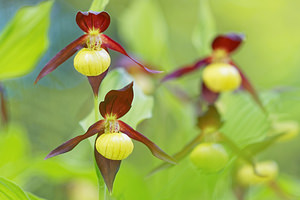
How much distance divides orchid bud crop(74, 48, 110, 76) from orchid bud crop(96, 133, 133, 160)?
0.08m

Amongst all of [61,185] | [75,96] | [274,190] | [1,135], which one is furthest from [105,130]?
[75,96]

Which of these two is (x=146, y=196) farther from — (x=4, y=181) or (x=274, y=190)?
(x=4, y=181)

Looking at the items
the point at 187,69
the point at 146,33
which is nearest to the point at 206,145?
Answer: the point at 187,69

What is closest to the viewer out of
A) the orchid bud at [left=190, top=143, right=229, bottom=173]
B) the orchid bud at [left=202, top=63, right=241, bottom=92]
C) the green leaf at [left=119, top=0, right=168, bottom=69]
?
the orchid bud at [left=190, top=143, right=229, bottom=173]

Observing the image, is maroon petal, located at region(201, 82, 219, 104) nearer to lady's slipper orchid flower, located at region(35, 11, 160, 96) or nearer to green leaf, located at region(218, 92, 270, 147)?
green leaf, located at region(218, 92, 270, 147)

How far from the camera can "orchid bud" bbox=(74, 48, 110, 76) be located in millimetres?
A: 413

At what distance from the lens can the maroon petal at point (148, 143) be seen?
44cm

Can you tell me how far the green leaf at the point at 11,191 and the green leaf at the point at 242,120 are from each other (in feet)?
1.05

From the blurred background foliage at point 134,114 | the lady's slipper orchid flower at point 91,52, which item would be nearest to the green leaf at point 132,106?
the blurred background foliage at point 134,114

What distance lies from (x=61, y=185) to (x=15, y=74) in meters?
0.52

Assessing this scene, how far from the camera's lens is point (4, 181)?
0.44 m

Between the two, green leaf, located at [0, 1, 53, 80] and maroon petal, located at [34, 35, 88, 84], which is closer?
maroon petal, located at [34, 35, 88, 84]

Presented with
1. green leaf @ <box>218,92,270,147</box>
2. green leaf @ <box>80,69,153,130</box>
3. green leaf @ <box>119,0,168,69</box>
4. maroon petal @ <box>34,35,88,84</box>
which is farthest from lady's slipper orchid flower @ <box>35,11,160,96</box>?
green leaf @ <box>119,0,168,69</box>

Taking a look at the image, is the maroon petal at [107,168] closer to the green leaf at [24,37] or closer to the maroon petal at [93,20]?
the maroon petal at [93,20]
